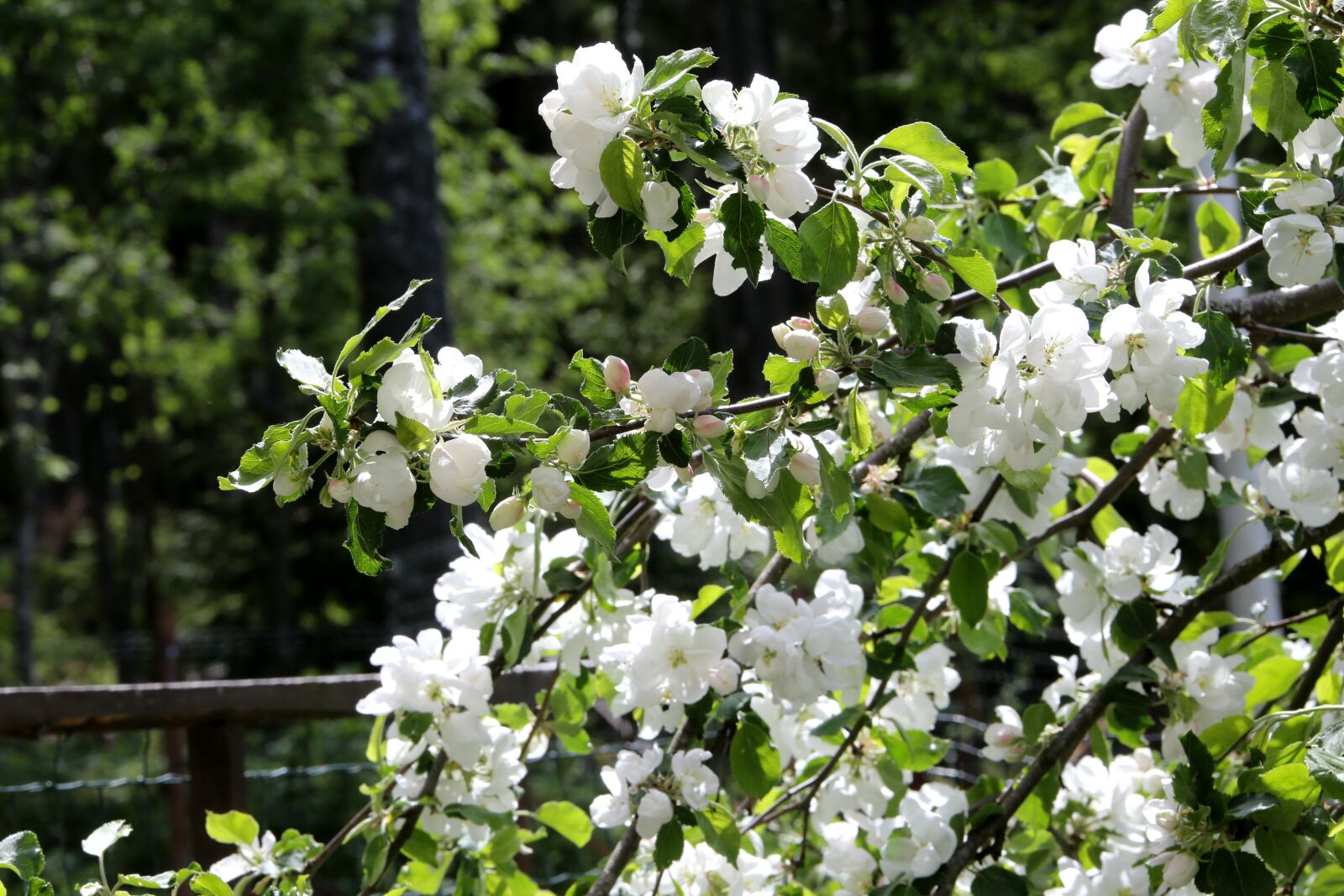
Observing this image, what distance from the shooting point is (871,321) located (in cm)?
104

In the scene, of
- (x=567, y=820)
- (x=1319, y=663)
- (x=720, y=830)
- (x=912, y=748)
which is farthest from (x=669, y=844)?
(x=1319, y=663)

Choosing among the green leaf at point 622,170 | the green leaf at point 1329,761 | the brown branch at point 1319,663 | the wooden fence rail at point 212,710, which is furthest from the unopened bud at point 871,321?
the wooden fence rail at point 212,710

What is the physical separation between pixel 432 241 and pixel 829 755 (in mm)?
4226

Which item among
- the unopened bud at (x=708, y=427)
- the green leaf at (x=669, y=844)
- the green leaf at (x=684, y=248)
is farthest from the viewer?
the green leaf at (x=669, y=844)

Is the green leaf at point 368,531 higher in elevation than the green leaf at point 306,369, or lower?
lower

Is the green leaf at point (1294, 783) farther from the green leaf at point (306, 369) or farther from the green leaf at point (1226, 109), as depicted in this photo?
→ the green leaf at point (306, 369)

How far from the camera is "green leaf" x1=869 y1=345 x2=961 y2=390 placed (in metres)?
0.98

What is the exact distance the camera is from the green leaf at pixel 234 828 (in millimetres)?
1322

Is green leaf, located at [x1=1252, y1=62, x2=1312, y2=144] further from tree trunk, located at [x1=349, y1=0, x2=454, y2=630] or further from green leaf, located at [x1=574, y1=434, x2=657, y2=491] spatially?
tree trunk, located at [x1=349, y1=0, x2=454, y2=630]

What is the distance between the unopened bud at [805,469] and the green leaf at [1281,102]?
47cm

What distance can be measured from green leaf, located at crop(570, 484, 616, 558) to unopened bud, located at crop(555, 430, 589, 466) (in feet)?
0.12

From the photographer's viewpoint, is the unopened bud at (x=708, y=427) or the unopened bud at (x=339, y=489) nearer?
the unopened bud at (x=339, y=489)

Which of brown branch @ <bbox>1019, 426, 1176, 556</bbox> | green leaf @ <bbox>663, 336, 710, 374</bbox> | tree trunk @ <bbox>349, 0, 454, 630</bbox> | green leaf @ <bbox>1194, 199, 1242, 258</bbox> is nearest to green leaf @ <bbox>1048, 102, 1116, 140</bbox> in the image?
green leaf @ <bbox>1194, 199, 1242, 258</bbox>

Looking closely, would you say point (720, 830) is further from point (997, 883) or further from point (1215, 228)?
point (1215, 228)
